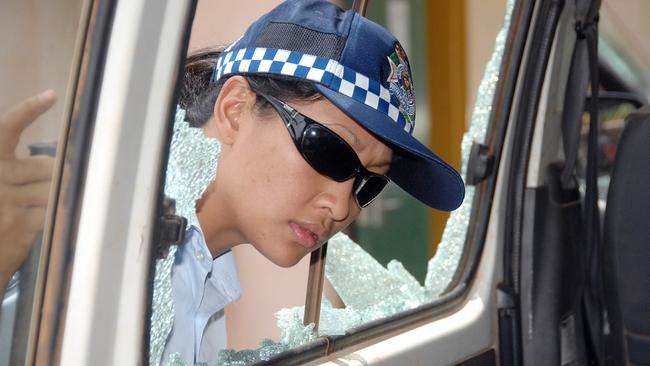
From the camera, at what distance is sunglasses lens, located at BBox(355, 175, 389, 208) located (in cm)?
150

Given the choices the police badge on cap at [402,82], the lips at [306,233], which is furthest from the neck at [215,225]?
the police badge on cap at [402,82]

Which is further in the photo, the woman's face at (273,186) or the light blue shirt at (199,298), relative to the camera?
the woman's face at (273,186)

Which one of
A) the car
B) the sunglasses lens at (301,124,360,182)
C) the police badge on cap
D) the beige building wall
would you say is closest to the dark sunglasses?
the sunglasses lens at (301,124,360,182)

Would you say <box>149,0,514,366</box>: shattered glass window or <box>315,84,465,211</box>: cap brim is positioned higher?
<box>315,84,465,211</box>: cap brim

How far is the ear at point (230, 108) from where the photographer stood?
1.42 metres

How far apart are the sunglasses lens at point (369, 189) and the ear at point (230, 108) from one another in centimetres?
22

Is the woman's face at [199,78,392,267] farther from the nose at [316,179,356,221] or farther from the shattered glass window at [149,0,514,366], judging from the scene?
the shattered glass window at [149,0,514,366]

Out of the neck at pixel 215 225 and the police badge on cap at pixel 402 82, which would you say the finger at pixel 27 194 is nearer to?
the neck at pixel 215 225

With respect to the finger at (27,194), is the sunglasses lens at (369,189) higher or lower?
higher

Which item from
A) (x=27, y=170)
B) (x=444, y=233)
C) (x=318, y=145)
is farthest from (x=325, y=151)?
(x=444, y=233)

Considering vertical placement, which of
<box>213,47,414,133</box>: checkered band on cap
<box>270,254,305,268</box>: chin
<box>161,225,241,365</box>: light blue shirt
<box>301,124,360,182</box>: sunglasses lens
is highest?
<box>213,47,414,133</box>: checkered band on cap

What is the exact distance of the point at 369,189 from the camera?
1.53 metres

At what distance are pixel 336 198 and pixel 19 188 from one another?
0.58 meters

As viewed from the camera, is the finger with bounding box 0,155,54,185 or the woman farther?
the woman
